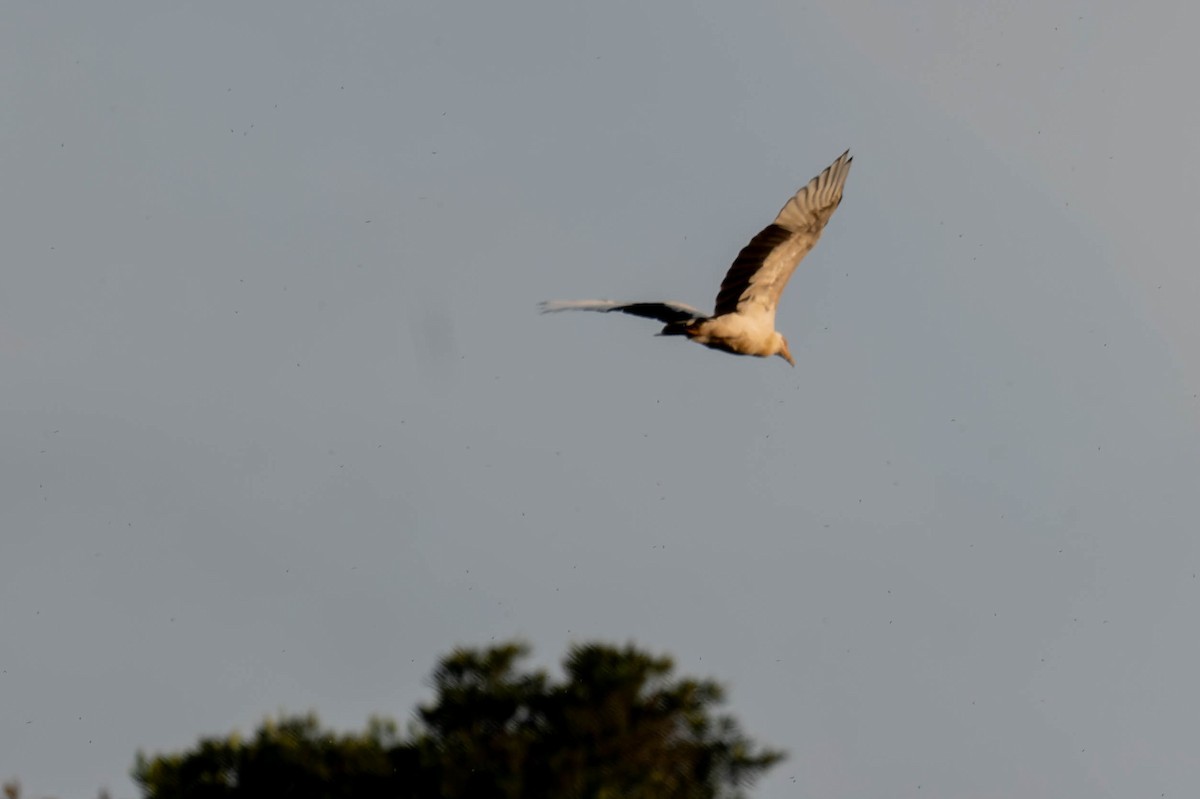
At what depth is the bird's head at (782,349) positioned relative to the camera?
23578mm

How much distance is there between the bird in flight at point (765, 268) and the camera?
875 inches

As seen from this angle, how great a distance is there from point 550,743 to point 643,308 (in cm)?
456

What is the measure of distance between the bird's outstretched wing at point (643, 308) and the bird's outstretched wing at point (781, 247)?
3.03ft

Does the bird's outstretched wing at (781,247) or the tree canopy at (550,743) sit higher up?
the bird's outstretched wing at (781,247)

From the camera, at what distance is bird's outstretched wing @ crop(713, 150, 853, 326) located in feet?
73.0

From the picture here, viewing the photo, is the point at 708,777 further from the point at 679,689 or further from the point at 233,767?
the point at 233,767

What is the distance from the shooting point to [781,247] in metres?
22.3

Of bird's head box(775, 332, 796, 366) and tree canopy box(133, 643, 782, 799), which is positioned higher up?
bird's head box(775, 332, 796, 366)

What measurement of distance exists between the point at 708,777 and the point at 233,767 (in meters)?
5.58

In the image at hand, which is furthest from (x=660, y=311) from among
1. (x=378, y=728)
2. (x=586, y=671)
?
(x=378, y=728)

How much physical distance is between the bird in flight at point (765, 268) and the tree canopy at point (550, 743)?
347 cm

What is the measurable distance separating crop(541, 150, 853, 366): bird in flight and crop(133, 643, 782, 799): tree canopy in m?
3.47

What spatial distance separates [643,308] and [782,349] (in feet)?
11.6

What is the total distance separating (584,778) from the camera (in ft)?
67.3
